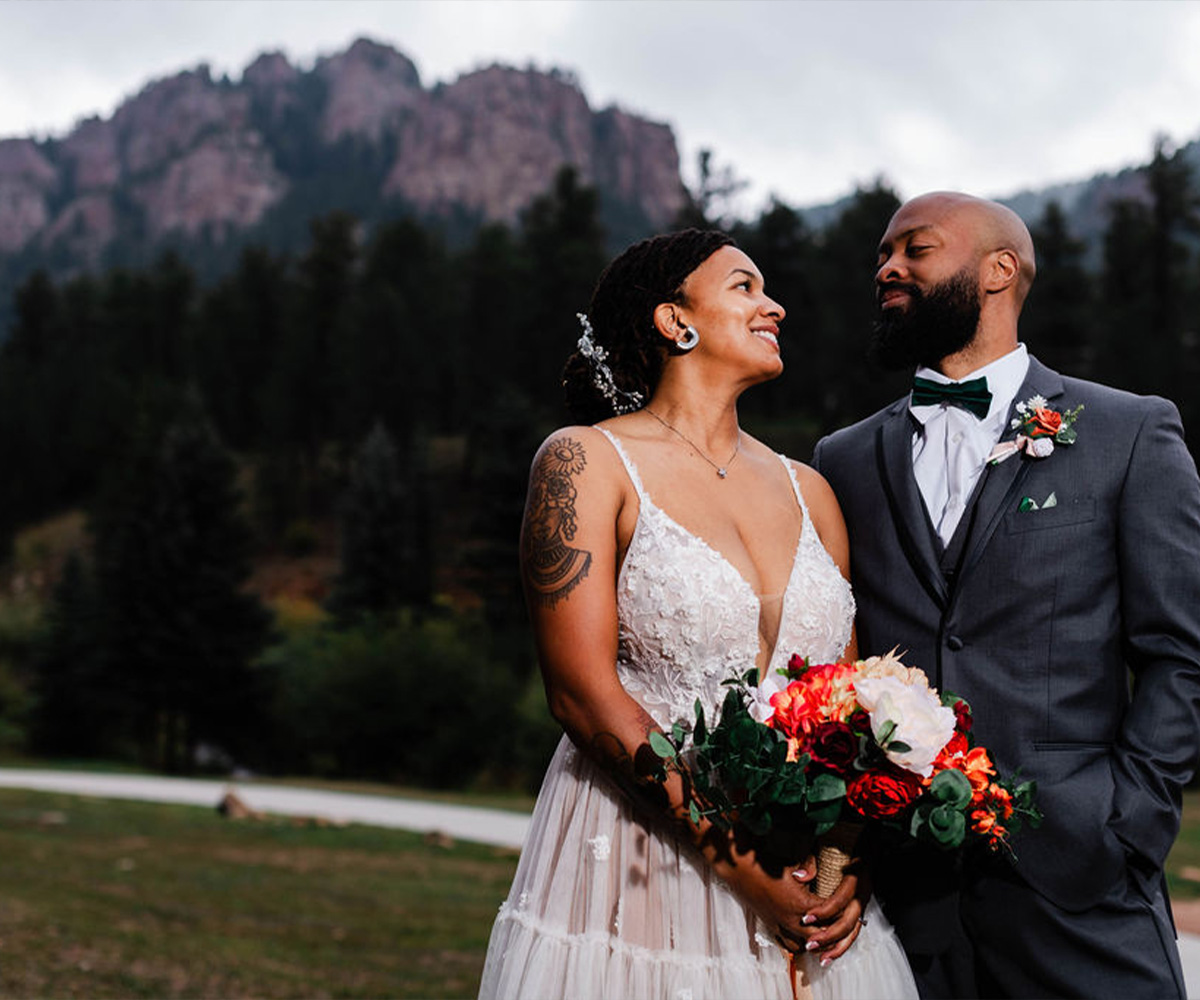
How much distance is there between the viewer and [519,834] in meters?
16.1

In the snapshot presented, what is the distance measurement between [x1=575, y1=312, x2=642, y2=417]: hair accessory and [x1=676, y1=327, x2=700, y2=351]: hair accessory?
9.9 inches

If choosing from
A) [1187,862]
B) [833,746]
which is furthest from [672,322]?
[1187,862]

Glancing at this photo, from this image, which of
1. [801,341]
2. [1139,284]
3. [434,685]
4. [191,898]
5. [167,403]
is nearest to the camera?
[191,898]

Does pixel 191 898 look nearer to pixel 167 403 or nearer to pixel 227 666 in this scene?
pixel 227 666

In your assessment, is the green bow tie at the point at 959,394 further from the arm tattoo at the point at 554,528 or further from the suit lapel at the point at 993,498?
the arm tattoo at the point at 554,528

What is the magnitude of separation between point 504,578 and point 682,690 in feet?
120

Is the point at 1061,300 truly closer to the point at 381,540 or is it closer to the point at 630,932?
the point at 381,540

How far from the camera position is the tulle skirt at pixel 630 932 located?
3.34 m

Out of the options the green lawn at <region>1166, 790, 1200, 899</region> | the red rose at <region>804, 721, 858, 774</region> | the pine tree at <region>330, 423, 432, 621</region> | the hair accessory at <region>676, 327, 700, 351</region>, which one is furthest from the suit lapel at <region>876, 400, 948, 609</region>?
the pine tree at <region>330, 423, 432, 621</region>

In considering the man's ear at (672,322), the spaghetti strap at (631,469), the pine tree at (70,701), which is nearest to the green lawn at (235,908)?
the spaghetti strap at (631,469)

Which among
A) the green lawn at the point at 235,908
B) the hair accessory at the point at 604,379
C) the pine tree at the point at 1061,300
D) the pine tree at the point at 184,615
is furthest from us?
the pine tree at the point at 1061,300

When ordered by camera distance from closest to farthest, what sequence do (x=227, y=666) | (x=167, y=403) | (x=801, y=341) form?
1. (x=227, y=666)
2. (x=801, y=341)
3. (x=167, y=403)

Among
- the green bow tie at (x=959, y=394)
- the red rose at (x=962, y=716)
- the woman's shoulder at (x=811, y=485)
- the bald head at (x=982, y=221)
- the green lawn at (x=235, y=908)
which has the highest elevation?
the bald head at (x=982, y=221)

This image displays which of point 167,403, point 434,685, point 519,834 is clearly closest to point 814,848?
point 519,834
